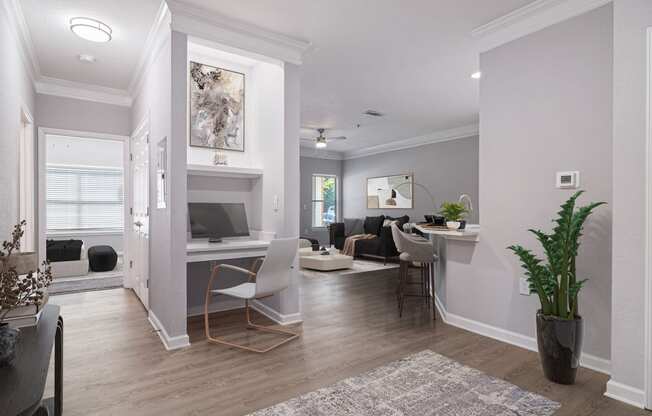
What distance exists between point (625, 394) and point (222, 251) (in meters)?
2.98

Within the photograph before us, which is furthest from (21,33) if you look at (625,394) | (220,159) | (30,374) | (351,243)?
(351,243)

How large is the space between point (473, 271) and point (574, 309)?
0.96 meters

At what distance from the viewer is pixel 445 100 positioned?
5262 millimetres

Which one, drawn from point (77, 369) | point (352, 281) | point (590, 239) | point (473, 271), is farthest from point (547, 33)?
point (77, 369)

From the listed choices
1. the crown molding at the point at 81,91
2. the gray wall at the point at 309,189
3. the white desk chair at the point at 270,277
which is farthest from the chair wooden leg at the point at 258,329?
the gray wall at the point at 309,189

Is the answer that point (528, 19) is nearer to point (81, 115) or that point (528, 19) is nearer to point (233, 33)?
point (233, 33)

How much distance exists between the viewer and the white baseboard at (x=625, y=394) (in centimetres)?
205

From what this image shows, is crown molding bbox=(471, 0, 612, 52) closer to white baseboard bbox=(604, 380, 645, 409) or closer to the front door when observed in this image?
white baseboard bbox=(604, 380, 645, 409)

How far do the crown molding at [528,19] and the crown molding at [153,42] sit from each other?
8.58 ft

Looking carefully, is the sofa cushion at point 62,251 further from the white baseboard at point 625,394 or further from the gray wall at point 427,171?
the white baseboard at point 625,394

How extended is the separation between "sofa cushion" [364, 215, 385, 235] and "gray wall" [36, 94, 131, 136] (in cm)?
530

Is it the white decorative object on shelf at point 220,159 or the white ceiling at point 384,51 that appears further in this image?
the white decorative object on shelf at point 220,159

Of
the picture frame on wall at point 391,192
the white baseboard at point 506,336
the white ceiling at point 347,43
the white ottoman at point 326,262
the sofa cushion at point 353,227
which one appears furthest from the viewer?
the sofa cushion at point 353,227

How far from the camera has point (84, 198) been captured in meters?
8.06
